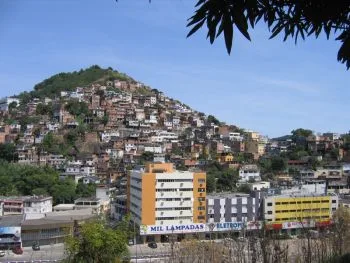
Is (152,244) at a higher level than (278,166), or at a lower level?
lower

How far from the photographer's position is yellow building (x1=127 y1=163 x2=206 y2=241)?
1984cm

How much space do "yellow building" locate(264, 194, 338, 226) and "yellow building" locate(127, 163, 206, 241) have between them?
318 centimetres

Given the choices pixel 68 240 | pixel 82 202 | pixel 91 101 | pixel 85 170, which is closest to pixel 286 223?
pixel 82 202

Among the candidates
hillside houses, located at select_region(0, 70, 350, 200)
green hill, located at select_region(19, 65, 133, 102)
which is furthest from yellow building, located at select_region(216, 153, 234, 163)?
green hill, located at select_region(19, 65, 133, 102)

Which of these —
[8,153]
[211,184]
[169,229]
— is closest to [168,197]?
[169,229]

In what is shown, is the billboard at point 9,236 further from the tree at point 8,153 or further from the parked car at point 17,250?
the tree at point 8,153

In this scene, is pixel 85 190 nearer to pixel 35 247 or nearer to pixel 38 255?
pixel 35 247

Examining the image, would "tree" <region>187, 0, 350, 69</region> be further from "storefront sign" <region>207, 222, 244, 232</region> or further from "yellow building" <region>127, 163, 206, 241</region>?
Answer: "storefront sign" <region>207, 222, 244, 232</region>

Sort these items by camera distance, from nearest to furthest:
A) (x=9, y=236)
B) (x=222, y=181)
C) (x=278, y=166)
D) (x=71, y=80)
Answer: (x=9, y=236), (x=222, y=181), (x=278, y=166), (x=71, y=80)

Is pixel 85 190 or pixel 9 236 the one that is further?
pixel 85 190

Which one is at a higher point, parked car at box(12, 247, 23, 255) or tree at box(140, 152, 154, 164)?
tree at box(140, 152, 154, 164)

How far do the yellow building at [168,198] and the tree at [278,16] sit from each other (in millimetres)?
18337

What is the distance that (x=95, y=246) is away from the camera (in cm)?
843

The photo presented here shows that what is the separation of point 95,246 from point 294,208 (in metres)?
15.1
